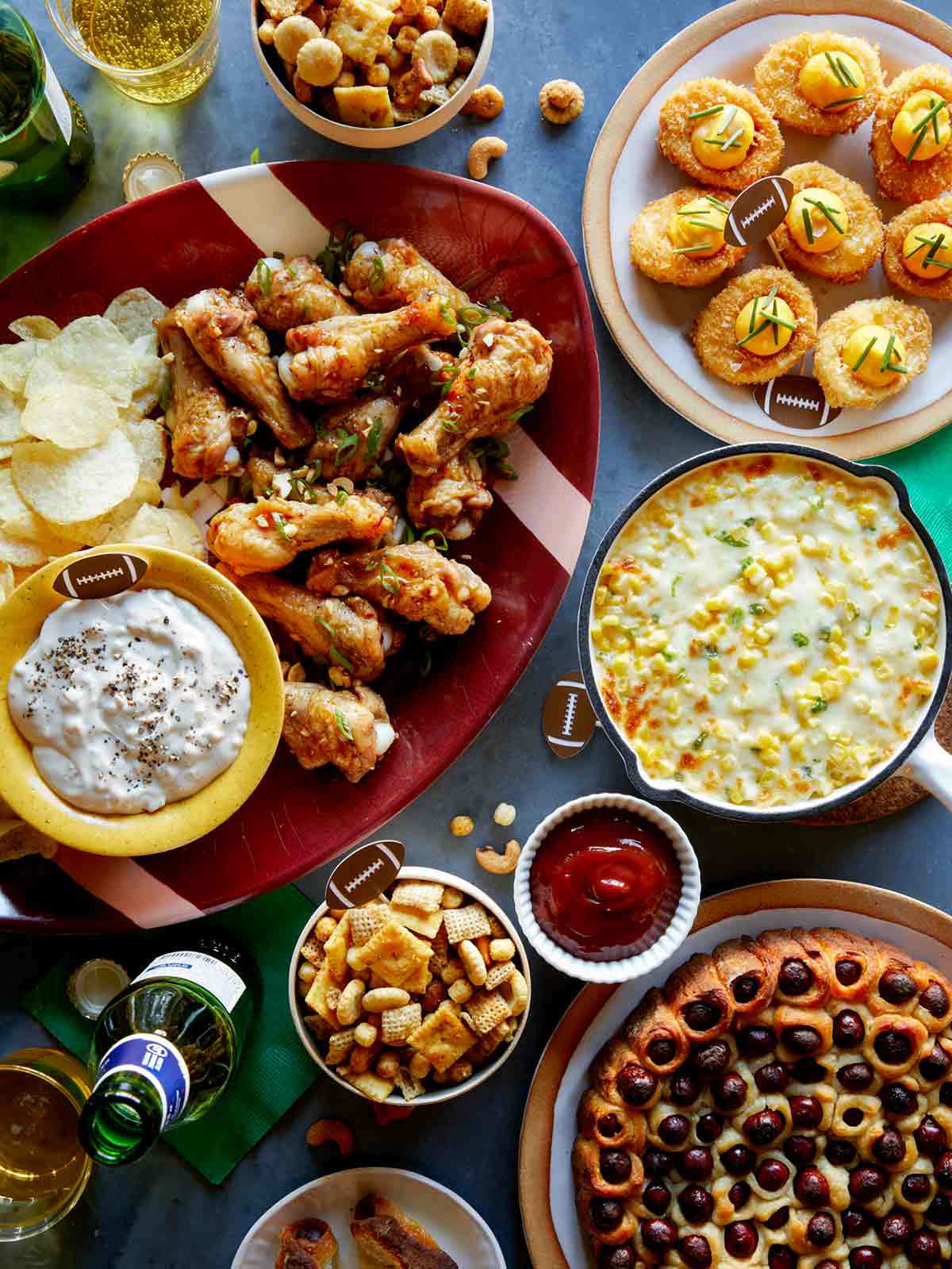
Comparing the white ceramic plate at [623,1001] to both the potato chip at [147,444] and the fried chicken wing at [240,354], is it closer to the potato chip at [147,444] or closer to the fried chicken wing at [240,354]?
the fried chicken wing at [240,354]

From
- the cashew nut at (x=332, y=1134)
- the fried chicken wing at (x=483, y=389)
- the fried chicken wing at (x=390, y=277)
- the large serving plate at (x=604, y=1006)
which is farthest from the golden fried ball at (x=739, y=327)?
the cashew nut at (x=332, y=1134)

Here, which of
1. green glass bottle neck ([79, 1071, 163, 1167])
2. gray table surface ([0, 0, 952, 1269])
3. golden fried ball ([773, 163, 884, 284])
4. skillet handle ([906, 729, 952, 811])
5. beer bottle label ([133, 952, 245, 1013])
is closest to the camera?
green glass bottle neck ([79, 1071, 163, 1167])

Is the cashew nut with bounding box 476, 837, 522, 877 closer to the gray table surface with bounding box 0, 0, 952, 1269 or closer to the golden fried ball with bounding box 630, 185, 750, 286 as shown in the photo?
the gray table surface with bounding box 0, 0, 952, 1269

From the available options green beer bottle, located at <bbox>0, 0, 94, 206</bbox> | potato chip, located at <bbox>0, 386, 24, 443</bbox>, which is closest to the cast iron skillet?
potato chip, located at <bbox>0, 386, 24, 443</bbox>

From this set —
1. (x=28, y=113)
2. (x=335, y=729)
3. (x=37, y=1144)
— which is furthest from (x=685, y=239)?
(x=37, y=1144)

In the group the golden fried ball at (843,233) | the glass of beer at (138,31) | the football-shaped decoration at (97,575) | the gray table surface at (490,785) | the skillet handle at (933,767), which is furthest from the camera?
the gray table surface at (490,785)

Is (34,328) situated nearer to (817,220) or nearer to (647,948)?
(817,220)
